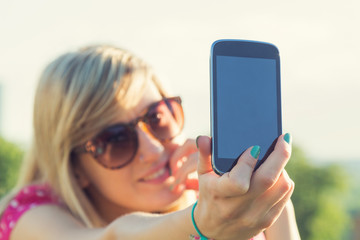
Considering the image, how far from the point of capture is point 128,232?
2.41 meters

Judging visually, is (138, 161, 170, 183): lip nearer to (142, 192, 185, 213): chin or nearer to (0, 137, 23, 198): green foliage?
(142, 192, 185, 213): chin

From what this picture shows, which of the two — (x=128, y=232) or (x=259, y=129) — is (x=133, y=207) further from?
(x=259, y=129)

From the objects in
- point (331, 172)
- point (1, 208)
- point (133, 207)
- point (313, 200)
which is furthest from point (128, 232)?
point (331, 172)

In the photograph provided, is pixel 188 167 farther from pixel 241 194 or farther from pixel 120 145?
pixel 241 194

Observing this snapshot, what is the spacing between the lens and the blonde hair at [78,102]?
3.52 meters

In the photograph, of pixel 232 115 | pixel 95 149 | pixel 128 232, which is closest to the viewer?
pixel 232 115

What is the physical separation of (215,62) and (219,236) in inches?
24.7

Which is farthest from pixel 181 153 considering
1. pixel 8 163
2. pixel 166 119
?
pixel 8 163

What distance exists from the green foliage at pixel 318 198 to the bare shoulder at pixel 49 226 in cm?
2764

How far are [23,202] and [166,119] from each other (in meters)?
1.03

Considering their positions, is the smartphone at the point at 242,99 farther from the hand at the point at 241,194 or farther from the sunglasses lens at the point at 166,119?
the sunglasses lens at the point at 166,119

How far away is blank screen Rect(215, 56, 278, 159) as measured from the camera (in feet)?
6.73

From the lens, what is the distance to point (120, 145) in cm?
347

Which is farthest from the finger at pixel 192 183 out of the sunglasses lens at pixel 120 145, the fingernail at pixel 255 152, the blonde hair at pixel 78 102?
the fingernail at pixel 255 152
